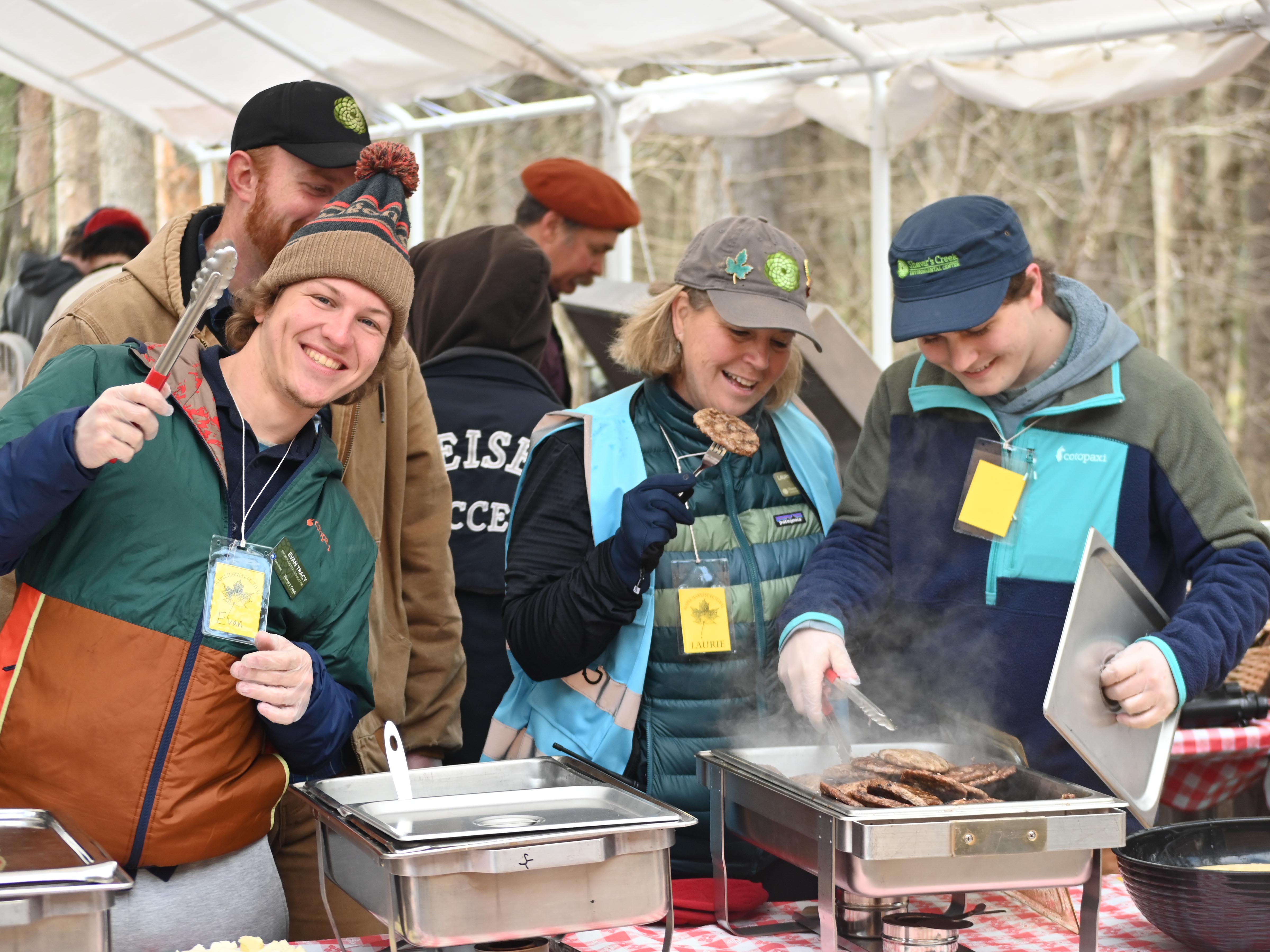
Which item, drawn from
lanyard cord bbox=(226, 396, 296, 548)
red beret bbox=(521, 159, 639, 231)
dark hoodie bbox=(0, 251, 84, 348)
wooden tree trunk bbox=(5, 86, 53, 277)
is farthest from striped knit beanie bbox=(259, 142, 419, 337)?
wooden tree trunk bbox=(5, 86, 53, 277)

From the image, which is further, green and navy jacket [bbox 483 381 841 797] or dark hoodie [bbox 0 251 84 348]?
dark hoodie [bbox 0 251 84 348]

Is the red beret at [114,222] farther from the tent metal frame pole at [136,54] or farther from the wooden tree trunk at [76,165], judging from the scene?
the wooden tree trunk at [76,165]

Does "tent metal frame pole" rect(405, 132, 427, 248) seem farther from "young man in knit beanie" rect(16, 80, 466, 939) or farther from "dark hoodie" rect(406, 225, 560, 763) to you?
"young man in knit beanie" rect(16, 80, 466, 939)

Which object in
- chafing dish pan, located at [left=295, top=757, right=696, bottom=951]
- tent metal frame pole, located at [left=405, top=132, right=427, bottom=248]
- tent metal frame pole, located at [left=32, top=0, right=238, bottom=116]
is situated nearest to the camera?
chafing dish pan, located at [left=295, top=757, right=696, bottom=951]

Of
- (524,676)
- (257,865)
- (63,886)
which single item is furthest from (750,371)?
(63,886)

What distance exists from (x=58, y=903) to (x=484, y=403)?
1929mm

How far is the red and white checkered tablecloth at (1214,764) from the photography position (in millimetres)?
2877

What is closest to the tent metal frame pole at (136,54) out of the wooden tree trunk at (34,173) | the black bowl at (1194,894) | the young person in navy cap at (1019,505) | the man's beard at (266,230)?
the man's beard at (266,230)

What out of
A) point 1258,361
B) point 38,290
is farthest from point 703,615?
point 1258,361

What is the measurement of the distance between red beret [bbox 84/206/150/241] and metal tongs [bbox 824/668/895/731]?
3.72 metres

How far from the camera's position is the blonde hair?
2260 mm

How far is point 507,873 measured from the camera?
141cm

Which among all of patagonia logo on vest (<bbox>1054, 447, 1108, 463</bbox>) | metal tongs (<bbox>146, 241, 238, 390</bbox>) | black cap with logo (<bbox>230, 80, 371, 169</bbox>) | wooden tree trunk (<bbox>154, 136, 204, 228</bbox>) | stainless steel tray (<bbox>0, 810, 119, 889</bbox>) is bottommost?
stainless steel tray (<bbox>0, 810, 119, 889</bbox>)

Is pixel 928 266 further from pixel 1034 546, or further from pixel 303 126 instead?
pixel 303 126
